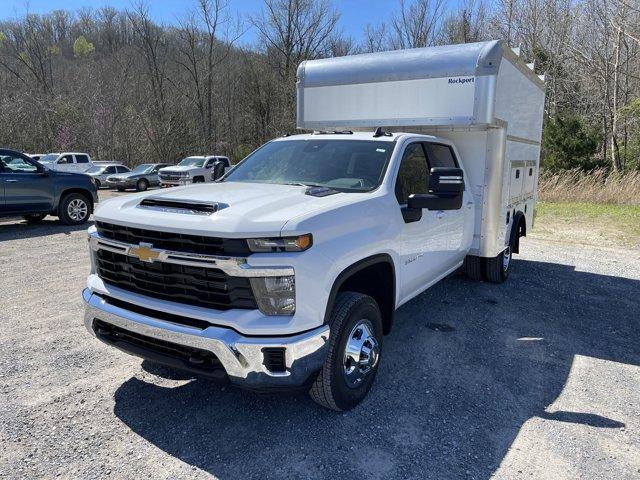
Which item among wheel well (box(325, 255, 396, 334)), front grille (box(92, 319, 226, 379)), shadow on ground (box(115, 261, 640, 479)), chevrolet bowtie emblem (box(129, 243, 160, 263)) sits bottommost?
shadow on ground (box(115, 261, 640, 479))

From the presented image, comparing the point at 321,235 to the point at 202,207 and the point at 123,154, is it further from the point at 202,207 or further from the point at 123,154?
the point at 123,154

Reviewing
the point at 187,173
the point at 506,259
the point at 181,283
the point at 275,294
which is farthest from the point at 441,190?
the point at 187,173

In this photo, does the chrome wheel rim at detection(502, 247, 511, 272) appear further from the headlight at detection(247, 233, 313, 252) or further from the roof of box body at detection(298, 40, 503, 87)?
the headlight at detection(247, 233, 313, 252)

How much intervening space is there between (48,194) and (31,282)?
513 centimetres

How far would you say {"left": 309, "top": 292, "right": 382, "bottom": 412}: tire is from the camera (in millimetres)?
3000

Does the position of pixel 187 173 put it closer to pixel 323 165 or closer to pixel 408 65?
pixel 408 65

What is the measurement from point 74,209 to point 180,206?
967 centimetres

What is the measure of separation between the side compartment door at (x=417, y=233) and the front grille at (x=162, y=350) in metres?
1.70

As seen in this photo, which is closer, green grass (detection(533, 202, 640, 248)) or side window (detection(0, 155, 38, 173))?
side window (detection(0, 155, 38, 173))

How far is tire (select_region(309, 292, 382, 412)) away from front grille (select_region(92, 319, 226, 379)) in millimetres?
681

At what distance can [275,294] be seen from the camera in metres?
2.65

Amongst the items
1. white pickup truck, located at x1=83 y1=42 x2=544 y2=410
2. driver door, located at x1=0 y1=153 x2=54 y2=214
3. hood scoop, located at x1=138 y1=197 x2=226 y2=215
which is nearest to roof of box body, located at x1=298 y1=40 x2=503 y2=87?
white pickup truck, located at x1=83 y1=42 x2=544 y2=410

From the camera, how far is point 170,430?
3.06m

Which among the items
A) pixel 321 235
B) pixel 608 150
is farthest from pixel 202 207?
pixel 608 150
